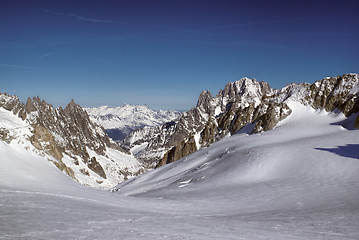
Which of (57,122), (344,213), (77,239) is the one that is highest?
(57,122)

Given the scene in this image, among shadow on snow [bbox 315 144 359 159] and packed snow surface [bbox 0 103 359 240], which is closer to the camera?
packed snow surface [bbox 0 103 359 240]

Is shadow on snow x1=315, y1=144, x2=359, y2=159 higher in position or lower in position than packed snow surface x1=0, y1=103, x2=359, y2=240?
higher

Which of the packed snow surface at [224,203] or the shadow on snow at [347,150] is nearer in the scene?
the packed snow surface at [224,203]

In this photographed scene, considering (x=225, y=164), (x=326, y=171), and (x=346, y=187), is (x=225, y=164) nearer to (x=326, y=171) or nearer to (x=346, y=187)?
(x=326, y=171)

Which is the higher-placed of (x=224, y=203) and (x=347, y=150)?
(x=347, y=150)

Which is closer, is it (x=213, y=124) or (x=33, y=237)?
(x=33, y=237)

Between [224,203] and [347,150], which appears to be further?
[347,150]

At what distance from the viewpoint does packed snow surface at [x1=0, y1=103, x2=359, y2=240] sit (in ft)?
31.0

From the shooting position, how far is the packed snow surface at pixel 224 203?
31.0 ft

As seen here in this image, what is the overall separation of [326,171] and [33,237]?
26.2m

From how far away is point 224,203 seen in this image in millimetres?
20422

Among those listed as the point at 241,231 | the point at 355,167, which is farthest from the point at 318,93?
the point at 241,231

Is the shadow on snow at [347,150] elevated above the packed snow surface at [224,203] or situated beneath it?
elevated above

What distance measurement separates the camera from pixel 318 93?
7031 cm
